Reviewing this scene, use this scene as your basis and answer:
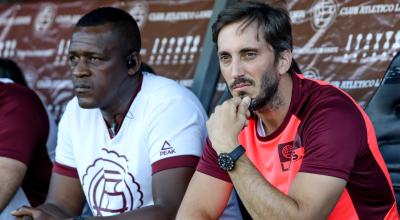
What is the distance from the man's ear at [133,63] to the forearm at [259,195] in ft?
3.37

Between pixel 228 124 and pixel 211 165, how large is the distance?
0.24 meters

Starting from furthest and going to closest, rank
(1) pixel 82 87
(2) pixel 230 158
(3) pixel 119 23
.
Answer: (3) pixel 119 23 < (1) pixel 82 87 < (2) pixel 230 158

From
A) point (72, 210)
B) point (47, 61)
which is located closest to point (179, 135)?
point (72, 210)

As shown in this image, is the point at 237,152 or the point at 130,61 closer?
the point at 237,152

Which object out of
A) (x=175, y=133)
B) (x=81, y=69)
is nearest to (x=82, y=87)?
(x=81, y=69)

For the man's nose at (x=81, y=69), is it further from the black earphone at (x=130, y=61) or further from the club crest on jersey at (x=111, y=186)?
the club crest on jersey at (x=111, y=186)

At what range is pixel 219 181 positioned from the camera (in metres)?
3.27

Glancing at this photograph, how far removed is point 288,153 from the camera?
3.13m

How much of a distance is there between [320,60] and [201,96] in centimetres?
66

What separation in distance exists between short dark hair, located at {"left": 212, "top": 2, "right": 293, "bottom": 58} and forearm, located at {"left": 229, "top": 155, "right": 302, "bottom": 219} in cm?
48

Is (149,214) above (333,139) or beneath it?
beneath

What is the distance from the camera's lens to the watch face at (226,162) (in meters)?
3.01

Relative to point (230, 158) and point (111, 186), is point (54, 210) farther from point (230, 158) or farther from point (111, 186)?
point (230, 158)

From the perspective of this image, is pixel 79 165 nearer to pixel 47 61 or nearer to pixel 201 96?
pixel 201 96
